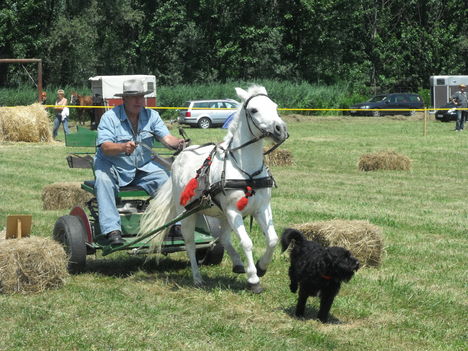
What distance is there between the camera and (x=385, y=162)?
18.3 meters

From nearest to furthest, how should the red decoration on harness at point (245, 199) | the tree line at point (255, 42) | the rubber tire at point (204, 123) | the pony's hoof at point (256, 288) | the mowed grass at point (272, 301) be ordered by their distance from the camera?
the mowed grass at point (272, 301), the red decoration on harness at point (245, 199), the pony's hoof at point (256, 288), the rubber tire at point (204, 123), the tree line at point (255, 42)

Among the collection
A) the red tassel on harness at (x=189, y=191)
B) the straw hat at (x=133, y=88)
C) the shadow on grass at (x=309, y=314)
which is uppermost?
the straw hat at (x=133, y=88)

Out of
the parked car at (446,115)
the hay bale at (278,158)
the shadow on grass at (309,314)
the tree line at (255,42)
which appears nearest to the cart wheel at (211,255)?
the shadow on grass at (309,314)

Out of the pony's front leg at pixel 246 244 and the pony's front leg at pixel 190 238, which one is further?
the pony's front leg at pixel 190 238

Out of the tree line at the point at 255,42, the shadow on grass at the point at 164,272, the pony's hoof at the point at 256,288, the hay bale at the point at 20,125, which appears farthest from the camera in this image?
the tree line at the point at 255,42

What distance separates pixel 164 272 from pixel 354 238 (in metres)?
2.03

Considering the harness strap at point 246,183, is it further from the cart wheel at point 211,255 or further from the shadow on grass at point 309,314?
the cart wheel at point 211,255

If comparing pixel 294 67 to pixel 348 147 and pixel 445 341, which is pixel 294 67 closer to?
pixel 348 147

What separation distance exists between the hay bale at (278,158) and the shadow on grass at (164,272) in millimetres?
10165

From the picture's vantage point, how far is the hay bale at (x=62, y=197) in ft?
41.4

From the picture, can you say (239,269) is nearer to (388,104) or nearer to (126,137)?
(126,137)

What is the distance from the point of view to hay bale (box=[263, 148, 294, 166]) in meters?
19.3

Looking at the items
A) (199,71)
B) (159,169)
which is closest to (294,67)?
(199,71)

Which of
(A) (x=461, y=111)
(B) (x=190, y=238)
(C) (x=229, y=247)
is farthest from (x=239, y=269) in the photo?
(A) (x=461, y=111)
